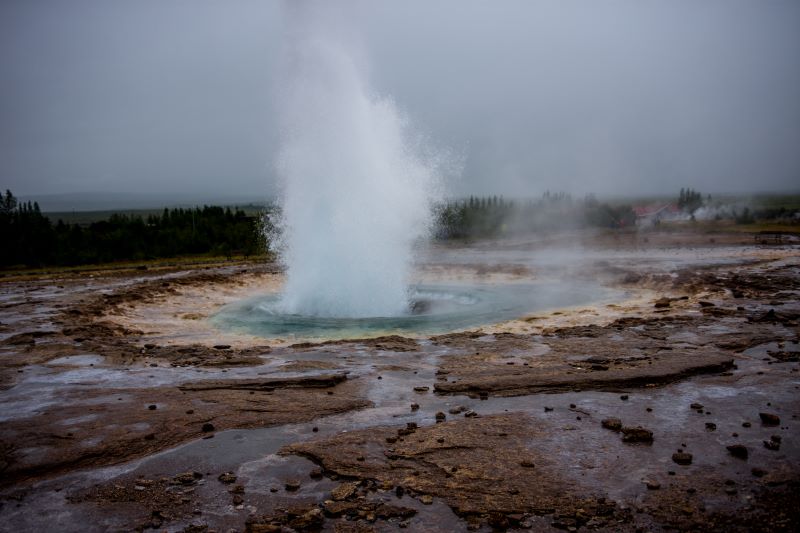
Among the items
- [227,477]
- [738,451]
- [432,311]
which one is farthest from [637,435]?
[432,311]

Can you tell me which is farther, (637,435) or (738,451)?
(637,435)

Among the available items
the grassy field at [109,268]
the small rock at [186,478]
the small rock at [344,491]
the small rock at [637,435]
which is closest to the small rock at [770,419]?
the small rock at [637,435]

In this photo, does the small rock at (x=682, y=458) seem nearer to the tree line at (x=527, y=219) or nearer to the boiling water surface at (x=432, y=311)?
the boiling water surface at (x=432, y=311)

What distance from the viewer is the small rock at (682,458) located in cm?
505

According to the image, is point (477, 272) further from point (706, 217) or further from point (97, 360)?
point (706, 217)

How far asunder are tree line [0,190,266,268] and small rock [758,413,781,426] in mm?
42368

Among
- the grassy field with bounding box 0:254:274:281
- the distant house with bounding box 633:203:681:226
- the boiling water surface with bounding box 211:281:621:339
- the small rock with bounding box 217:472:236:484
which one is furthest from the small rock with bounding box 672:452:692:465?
the distant house with bounding box 633:203:681:226

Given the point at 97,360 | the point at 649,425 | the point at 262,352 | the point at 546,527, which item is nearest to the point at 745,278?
the point at 649,425

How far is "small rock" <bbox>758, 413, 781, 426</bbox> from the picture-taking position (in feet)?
19.3

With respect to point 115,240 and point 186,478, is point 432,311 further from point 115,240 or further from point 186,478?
point 115,240

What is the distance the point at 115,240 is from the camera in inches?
1740

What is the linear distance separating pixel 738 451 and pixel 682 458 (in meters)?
0.61

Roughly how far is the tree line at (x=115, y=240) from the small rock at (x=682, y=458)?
42585mm

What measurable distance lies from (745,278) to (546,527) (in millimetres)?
17867
